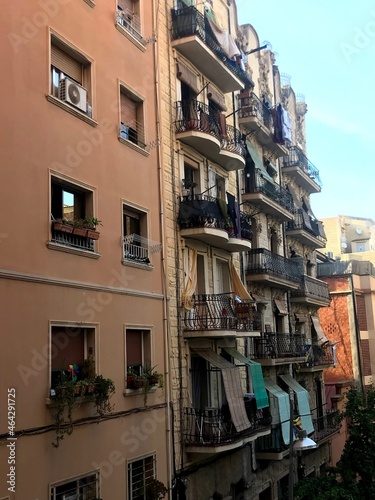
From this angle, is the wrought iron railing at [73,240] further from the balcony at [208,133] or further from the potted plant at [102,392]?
the balcony at [208,133]

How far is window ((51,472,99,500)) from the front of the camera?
36.7 feet

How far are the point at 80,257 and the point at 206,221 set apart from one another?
5.57 metres

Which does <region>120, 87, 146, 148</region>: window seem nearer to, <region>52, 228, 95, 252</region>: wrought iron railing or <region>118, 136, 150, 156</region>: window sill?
<region>118, 136, 150, 156</region>: window sill

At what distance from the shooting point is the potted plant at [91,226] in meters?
12.8

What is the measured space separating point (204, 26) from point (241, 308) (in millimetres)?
9007

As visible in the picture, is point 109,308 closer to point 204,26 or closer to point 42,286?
point 42,286

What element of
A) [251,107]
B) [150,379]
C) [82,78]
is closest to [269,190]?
[251,107]

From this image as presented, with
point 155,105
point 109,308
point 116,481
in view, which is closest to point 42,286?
point 109,308

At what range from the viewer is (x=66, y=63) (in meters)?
13.4

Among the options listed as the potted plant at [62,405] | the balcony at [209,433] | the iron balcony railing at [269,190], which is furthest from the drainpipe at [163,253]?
the iron balcony railing at [269,190]

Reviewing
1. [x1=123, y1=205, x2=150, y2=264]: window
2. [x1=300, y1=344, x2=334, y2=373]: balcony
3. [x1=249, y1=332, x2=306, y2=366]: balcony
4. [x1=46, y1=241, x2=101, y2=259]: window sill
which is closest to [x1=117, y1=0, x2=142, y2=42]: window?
[x1=123, y1=205, x2=150, y2=264]: window

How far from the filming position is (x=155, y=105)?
16812 millimetres

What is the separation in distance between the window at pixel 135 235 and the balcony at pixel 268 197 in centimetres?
844

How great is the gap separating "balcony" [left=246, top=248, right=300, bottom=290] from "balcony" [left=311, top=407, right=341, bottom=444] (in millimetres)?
6513
